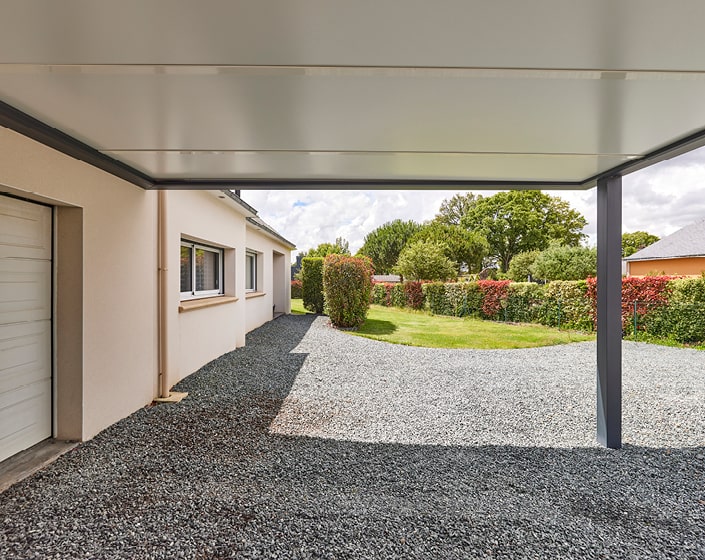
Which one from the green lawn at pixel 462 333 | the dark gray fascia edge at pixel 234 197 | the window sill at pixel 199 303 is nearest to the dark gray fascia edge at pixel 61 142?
the window sill at pixel 199 303

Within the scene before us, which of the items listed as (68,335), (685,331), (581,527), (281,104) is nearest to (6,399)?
(68,335)

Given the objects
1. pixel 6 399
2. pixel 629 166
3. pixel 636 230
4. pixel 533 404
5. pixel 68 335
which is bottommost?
pixel 533 404

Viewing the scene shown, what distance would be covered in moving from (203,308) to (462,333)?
8.73 metres

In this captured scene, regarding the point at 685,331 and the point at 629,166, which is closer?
the point at 629,166

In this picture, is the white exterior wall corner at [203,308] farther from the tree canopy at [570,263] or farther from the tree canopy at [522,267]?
the tree canopy at [522,267]

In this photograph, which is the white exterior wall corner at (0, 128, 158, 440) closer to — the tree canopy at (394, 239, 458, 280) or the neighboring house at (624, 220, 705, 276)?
the tree canopy at (394, 239, 458, 280)

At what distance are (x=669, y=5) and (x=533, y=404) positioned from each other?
4865 millimetres

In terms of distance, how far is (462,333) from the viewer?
498 inches

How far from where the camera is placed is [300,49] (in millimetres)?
1944

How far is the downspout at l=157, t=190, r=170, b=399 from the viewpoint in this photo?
5145 mm

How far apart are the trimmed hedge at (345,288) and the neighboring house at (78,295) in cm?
713

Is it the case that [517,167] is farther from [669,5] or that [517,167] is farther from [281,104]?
[281,104]

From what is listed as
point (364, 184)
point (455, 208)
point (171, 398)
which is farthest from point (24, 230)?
point (455, 208)

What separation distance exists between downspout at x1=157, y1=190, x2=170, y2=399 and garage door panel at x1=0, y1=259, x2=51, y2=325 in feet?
5.08
